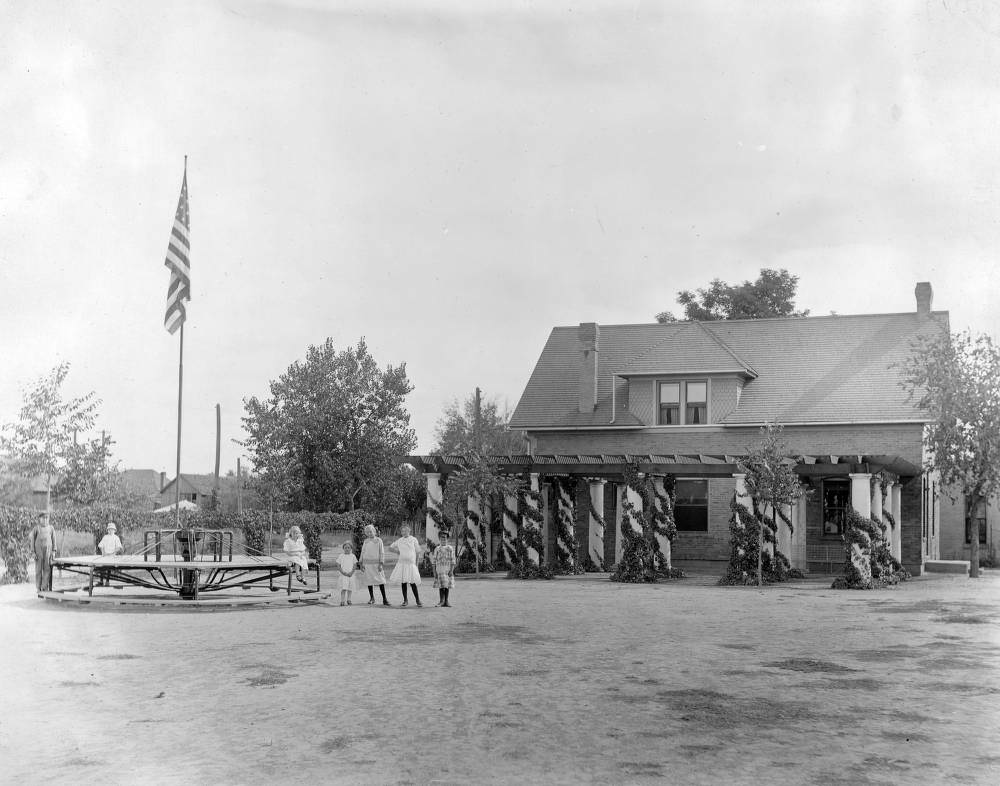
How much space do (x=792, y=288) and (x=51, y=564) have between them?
39047mm

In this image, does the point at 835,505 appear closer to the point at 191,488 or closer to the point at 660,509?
the point at 660,509

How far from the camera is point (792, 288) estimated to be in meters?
50.7

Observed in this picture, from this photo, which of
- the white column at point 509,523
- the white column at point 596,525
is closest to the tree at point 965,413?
the white column at point 596,525

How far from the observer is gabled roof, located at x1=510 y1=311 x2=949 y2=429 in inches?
1356

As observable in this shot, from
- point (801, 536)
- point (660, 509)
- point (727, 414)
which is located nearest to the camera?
point (660, 509)

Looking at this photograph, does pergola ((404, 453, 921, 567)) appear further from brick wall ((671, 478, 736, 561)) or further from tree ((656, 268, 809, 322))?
tree ((656, 268, 809, 322))

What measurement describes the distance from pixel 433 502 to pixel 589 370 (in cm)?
977

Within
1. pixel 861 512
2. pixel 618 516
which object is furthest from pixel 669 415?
pixel 861 512

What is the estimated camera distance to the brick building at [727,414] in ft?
106

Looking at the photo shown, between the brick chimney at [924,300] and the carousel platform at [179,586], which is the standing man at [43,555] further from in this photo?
the brick chimney at [924,300]

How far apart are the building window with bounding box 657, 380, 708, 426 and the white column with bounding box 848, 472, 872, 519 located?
1054 centimetres

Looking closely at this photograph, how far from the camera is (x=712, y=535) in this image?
34.1 metres

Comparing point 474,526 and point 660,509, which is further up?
point 660,509

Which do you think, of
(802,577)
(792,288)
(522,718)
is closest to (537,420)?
(802,577)
